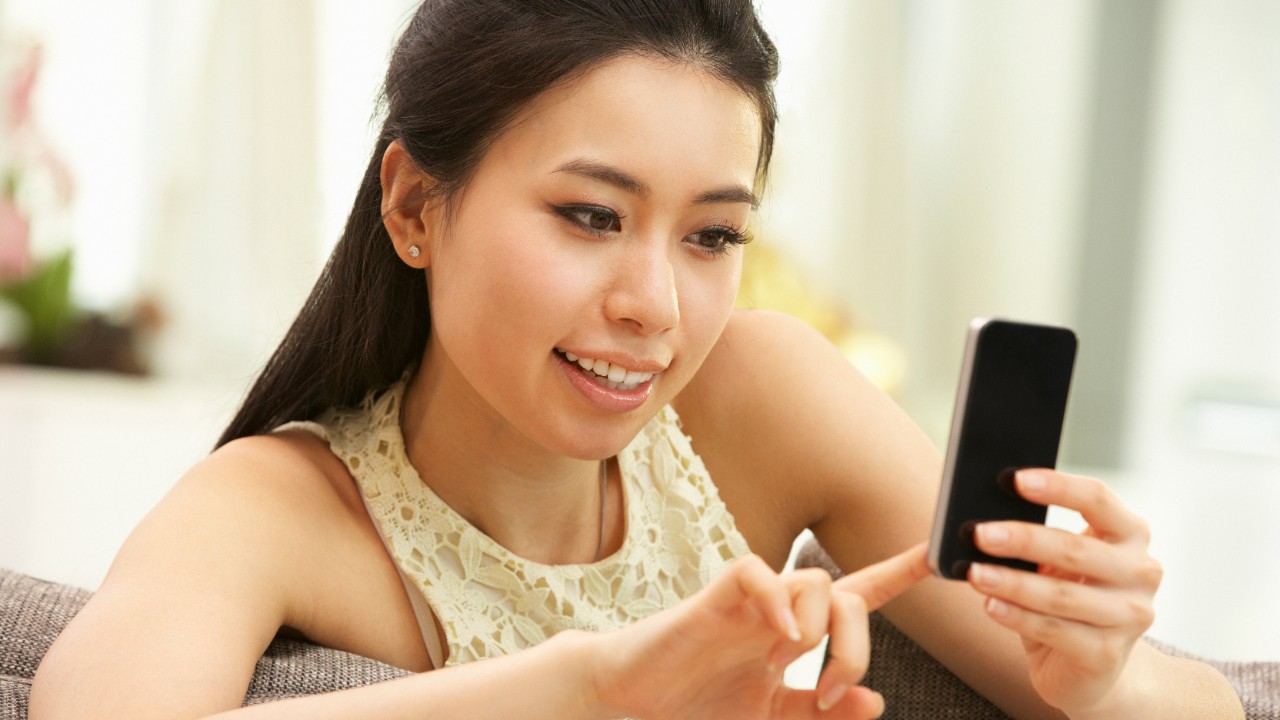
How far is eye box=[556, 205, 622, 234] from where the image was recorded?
1.14m

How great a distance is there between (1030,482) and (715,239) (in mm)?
424

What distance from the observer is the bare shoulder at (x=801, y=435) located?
140 cm

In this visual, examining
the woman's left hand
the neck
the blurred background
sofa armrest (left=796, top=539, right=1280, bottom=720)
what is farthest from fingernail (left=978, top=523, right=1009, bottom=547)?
the blurred background

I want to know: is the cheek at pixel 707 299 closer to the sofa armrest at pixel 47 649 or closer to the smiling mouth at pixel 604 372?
the smiling mouth at pixel 604 372

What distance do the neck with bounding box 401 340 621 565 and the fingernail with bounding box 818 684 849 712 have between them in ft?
1.82

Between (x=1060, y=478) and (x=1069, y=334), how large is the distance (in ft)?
0.33

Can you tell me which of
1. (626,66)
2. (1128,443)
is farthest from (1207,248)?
(626,66)

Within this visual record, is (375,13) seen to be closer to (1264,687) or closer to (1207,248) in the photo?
(1207,248)

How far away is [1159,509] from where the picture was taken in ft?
12.9

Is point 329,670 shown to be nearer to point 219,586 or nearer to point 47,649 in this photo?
point 219,586

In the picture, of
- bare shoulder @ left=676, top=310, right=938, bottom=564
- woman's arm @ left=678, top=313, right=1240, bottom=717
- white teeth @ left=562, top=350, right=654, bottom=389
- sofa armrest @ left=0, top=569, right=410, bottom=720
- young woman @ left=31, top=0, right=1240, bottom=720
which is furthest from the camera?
bare shoulder @ left=676, top=310, right=938, bottom=564

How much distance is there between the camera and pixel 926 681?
4.30 feet

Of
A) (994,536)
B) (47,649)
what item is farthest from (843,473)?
(47,649)

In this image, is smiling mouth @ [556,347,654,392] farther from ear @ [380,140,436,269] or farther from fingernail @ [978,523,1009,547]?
fingernail @ [978,523,1009,547]
